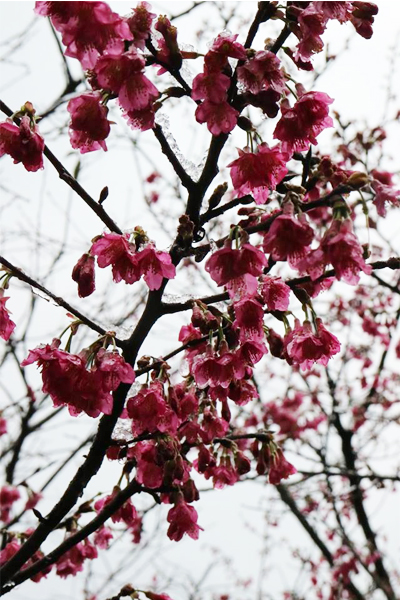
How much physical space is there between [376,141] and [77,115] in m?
4.21

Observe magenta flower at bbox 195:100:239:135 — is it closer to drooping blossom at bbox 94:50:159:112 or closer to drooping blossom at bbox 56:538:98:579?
drooping blossom at bbox 94:50:159:112

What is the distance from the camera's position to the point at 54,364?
1.50 m

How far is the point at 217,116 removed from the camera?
139 centimetres

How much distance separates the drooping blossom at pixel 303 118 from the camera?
4.89ft

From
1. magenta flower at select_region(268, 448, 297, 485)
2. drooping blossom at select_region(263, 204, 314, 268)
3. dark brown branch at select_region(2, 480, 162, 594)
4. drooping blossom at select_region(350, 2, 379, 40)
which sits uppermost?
drooping blossom at select_region(350, 2, 379, 40)

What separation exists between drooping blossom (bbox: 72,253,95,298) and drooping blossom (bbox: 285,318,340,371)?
23.8 inches

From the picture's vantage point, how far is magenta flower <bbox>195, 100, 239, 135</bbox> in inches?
54.4

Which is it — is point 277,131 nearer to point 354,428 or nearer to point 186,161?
point 186,161

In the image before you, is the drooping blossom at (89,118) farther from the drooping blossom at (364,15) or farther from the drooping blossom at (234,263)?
the drooping blossom at (364,15)

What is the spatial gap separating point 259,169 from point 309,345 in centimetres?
53

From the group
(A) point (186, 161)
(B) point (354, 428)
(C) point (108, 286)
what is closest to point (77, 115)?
(A) point (186, 161)

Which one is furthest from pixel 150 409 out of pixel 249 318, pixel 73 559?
pixel 73 559

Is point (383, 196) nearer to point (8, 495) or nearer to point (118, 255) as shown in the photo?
point (118, 255)

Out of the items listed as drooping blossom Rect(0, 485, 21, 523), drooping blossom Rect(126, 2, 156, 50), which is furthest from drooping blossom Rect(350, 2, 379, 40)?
drooping blossom Rect(0, 485, 21, 523)
